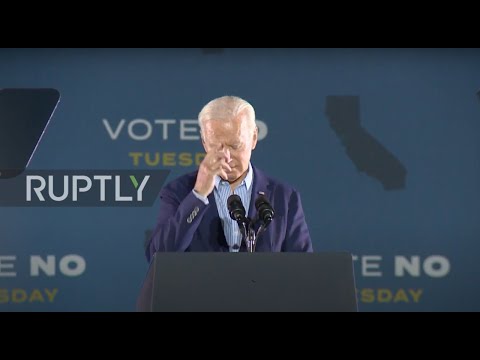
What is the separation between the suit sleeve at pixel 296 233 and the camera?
3.82 meters

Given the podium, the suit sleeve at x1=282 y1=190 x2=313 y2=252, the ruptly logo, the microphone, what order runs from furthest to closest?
the ruptly logo
the suit sleeve at x1=282 y1=190 x2=313 y2=252
the microphone
the podium

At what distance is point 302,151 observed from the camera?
5473 millimetres

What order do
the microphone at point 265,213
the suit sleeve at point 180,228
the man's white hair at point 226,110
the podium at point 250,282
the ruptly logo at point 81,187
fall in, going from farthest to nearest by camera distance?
the ruptly logo at point 81,187, the man's white hair at point 226,110, the suit sleeve at point 180,228, the microphone at point 265,213, the podium at point 250,282

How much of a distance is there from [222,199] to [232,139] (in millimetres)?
269

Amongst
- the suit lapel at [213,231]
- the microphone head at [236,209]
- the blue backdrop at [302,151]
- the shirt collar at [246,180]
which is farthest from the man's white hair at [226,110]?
the blue backdrop at [302,151]

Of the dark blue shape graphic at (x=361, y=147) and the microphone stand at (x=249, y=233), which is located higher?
the dark blue shape graphic at (x=361, y=147)

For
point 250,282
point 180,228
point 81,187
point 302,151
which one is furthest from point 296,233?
point 81,187

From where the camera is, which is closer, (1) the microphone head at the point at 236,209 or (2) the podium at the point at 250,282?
(2) the podium at the point at 250,282

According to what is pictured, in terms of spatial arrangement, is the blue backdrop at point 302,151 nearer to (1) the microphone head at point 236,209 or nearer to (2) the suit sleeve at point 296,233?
(2) the suit sleeve at point 296,233

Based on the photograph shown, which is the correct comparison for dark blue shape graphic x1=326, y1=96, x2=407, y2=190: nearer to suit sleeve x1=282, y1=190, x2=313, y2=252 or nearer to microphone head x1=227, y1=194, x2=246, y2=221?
suit sleeve x1=282, y1=190, x2=313, y2=252

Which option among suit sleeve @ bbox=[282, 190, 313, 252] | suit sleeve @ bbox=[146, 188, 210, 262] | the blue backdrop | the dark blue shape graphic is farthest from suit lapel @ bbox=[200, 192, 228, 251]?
the dark blue shape graphic

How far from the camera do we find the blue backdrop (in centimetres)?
543
